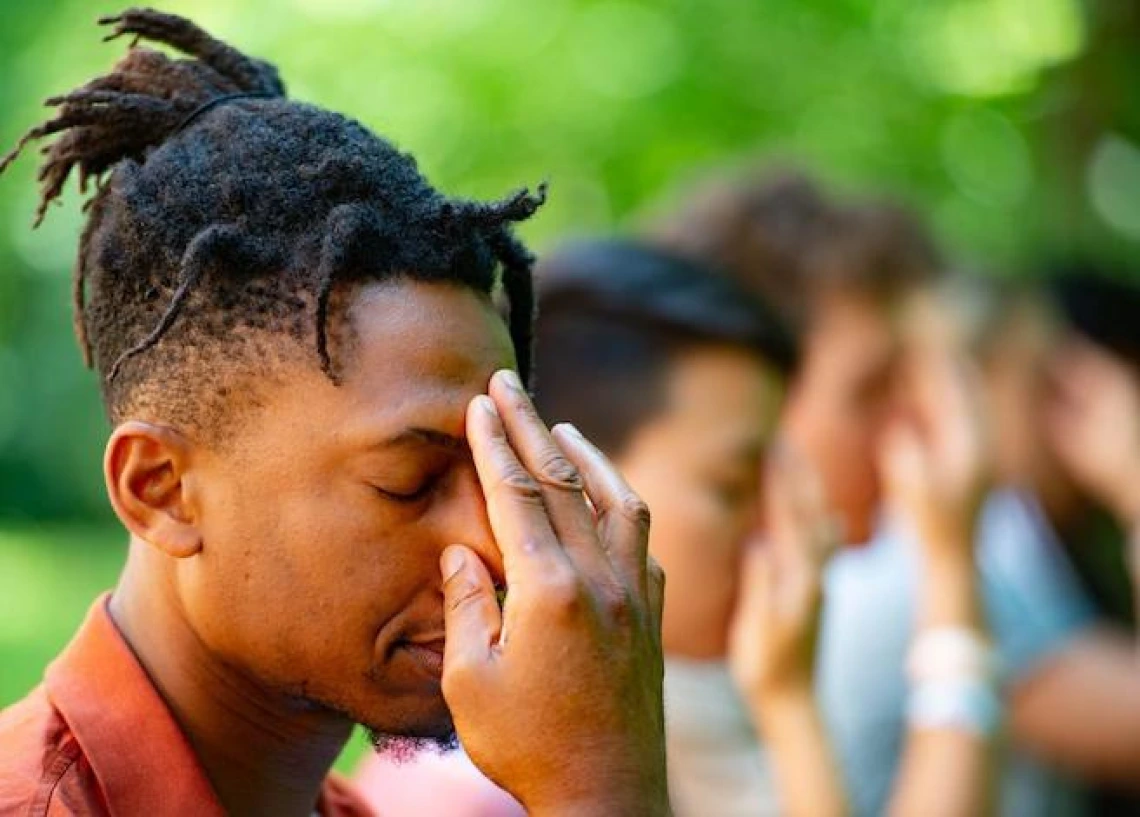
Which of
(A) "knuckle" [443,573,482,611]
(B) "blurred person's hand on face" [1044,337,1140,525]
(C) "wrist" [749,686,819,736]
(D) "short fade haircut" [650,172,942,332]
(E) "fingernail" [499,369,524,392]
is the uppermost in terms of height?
(B) "blurred person's hand on face" [1044,337,1140,525]

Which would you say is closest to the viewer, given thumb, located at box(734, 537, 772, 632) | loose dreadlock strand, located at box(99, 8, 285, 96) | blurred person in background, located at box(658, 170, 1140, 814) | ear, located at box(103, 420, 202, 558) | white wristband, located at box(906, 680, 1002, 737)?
ear, located at box(103, 420, 202, 558)

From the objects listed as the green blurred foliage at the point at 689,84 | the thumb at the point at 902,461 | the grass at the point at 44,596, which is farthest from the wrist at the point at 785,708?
the green blurred foliage at the point at 689,84

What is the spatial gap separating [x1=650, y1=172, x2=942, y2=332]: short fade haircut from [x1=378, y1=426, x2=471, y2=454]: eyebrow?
2.73 m

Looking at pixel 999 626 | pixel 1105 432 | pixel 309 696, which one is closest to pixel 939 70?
pixel 1105 432

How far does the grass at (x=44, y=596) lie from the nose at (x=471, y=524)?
3071mm

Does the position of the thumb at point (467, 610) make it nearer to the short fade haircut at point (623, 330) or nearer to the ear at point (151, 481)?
the ear at point (151, 481)

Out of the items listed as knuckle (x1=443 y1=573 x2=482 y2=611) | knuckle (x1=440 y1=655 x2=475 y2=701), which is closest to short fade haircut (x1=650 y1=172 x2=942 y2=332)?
knuckle (x1=443 y1=573 x2=482 y2=611)

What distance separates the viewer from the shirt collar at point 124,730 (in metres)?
2.11

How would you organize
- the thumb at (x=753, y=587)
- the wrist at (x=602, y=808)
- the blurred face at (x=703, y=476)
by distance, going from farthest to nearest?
the thumb at (x=753, y=587), the blurred face at (x=703, y=476), the wrist at (x=602, y=808)

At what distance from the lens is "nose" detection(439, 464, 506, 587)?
2.21 meters

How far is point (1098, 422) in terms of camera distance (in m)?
6.11

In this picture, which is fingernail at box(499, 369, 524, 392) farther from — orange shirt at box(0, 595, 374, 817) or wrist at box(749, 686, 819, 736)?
wrist at box(749, 686, 819, 736)

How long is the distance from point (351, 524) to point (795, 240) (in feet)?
10.6

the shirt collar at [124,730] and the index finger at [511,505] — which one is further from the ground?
the index finger at [511,505]
